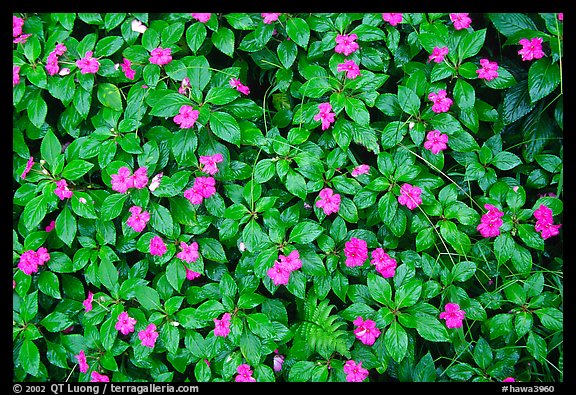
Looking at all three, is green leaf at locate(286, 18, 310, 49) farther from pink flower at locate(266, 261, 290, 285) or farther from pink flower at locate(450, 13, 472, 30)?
pink flower at locate(266, 261, 290, 285)

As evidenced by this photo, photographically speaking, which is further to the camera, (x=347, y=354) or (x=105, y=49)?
(x=105, y=49)

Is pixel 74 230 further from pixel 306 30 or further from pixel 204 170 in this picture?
pixel 306 30

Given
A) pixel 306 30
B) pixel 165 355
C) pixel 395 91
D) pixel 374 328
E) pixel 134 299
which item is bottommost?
pixel 165 355

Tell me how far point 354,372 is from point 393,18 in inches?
59.7

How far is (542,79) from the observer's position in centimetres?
217

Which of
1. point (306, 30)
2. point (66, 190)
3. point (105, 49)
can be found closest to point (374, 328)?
point (306, 30)

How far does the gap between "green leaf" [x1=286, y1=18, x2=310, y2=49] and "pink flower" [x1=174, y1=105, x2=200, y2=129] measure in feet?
1.71

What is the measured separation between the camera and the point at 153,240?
7.09ft

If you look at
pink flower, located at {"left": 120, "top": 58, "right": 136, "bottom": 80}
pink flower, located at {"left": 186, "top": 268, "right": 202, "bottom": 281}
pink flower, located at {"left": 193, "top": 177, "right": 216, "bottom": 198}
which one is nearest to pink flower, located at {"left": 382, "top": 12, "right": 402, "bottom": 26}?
pink flower, located at {"left": 193, "top": 177, "right": 216, "bottom": 198}

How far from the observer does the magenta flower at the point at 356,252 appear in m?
2.14

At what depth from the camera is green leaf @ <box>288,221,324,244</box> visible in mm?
2090

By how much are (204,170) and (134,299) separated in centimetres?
70

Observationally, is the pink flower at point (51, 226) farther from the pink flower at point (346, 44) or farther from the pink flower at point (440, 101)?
the pink flower at point (440, 101)

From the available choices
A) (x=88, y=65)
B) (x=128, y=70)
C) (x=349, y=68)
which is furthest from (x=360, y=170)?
(x=88, y=65)
